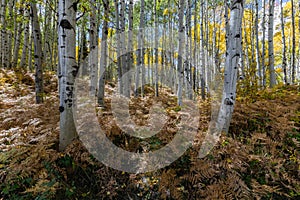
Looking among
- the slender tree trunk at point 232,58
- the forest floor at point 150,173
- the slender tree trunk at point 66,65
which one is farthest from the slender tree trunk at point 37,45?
the slender tree trunk at point 232,58

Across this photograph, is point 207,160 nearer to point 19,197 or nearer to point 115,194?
point 115,194

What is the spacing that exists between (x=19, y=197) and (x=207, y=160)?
2.51 m

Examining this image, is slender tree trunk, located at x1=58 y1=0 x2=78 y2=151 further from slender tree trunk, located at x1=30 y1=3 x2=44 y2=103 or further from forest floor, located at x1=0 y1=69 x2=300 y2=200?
slender tree trunk, located at x1=30 y1=3 x2=44 y2=103

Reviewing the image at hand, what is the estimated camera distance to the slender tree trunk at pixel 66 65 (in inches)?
108

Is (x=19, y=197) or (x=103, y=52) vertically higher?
(x=103, y=52)

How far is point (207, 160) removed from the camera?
107 inches

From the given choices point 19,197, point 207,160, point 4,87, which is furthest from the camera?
point 4,87

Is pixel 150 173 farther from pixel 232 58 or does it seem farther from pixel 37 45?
pixel 37 45

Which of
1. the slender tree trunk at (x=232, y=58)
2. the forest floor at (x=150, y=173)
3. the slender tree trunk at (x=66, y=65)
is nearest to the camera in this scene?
the forest floor at (x=150, y=173)

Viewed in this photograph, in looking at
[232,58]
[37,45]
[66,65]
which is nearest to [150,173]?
Result: [66,65]

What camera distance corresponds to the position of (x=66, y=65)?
277 cm

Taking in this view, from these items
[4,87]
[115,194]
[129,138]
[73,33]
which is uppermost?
[73,33]

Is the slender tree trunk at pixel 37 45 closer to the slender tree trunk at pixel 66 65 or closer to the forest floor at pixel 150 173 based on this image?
the forest floor at pixel 150 173

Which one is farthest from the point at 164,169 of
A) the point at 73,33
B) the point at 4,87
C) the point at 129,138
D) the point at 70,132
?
the point at 4,87
